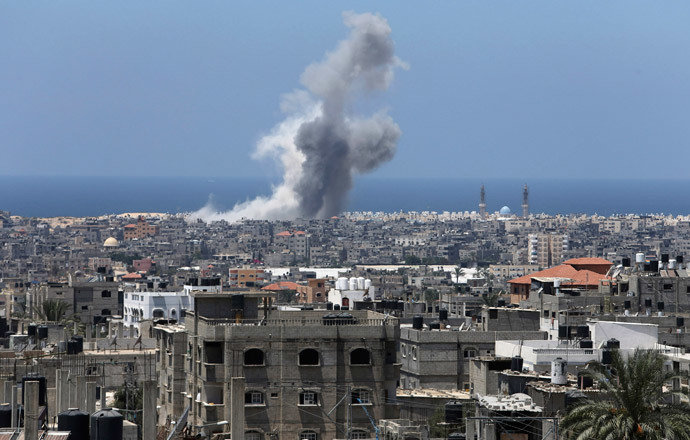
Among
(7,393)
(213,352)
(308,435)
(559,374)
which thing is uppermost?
(213,352)

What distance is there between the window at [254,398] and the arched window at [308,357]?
1.04 m

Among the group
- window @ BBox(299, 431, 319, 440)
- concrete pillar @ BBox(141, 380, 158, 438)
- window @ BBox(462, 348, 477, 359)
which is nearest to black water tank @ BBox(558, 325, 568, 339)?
window @ BBox(462, 348, 477, 359)

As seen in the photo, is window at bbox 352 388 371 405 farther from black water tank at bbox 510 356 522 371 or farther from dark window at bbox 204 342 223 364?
black water tank at bbox 510 356 522 371

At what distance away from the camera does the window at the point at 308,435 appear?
35.3 metres

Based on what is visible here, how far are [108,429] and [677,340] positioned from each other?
31.7m

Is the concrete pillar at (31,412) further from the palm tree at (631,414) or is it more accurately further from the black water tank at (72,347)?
the black water tank at (72,347)

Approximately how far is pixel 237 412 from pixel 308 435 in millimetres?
4230

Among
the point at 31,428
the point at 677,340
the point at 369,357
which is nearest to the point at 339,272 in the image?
the point at 677,340

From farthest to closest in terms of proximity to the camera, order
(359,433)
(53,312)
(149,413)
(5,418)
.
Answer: (53,312) < (359,433) < (5,418) < (149,413)

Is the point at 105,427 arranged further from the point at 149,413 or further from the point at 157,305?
the point at 157,305

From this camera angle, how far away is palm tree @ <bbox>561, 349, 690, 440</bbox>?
88.1 ft

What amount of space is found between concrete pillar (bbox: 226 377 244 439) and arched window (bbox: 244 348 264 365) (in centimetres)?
332

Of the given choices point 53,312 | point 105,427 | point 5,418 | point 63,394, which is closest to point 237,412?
point 63,394

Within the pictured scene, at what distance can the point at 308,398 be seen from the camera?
118ft
